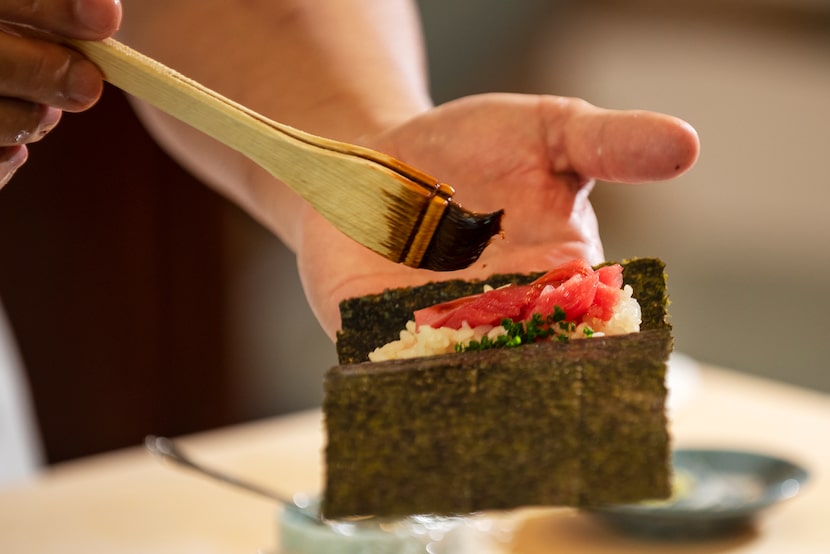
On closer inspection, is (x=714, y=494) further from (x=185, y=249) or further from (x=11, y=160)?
(x=185, y=249)

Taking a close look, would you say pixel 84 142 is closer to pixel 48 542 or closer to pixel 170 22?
pixel 48 542

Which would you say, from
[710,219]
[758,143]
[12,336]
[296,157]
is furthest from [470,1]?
[296,157]

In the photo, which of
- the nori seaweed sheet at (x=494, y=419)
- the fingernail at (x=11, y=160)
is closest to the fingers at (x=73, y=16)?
the fingernail at (x=11, y=160)

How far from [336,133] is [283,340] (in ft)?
6.20

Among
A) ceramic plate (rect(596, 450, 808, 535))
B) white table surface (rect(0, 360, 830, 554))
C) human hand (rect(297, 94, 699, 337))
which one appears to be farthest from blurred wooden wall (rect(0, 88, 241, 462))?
human hand (rect(297, 94, 699, 337))

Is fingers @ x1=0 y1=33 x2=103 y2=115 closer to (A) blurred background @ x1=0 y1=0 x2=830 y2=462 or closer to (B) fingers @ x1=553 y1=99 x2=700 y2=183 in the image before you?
(B) fingers @ x1=553 y1=99 x2=700 y2=183

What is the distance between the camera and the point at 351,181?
0.63 meters

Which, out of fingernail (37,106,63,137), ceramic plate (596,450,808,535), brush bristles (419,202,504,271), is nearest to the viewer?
brush bristles (419,202,504,271)

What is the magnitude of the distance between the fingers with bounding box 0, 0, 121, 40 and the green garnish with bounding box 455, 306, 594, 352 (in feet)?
1.07

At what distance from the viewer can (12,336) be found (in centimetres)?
291

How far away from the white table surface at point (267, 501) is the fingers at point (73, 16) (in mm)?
858

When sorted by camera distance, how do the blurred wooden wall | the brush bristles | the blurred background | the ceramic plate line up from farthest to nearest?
1. the blurred wooden wall
2. the blurred background
3. the ceramic plate
4. the brush bristles

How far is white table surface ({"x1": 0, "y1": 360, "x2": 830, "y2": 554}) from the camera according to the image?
1.31 meters

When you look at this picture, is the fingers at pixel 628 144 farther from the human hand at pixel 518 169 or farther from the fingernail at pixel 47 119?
the fingernail at pixel 47 119
